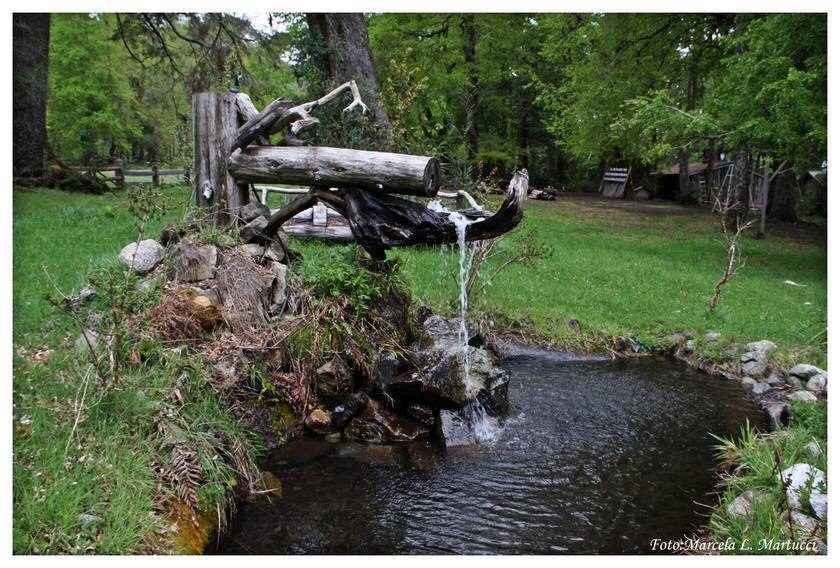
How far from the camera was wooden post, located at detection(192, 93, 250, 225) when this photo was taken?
7434 mm

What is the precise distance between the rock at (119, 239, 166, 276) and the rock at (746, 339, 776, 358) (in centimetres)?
779

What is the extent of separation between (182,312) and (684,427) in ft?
17.7

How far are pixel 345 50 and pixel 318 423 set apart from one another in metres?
11.1

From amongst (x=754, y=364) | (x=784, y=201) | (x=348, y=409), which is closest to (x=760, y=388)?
(x=754, y=364)

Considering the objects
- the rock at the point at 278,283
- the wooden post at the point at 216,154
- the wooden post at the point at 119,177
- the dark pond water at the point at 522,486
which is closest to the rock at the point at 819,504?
the dark pond water at the point at 522,486

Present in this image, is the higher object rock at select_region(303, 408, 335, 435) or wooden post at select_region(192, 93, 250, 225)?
wooden post at select_region(192, 93, 250, 225)

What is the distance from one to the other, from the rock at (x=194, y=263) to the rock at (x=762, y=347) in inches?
284

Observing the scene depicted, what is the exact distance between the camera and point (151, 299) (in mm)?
5473

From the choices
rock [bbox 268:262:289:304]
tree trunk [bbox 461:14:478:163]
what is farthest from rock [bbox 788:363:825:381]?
tree trunk [bbox 461:14:478:163]

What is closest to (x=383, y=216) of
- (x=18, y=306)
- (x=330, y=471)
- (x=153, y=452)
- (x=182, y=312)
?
(x=182, y=312)

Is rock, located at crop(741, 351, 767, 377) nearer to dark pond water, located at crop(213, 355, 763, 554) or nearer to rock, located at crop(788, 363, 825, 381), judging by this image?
rock, located at crop(788, 363, 825, 381)

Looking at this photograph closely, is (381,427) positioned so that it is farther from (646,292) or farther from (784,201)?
(784,201)

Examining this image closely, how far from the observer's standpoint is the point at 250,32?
1522 centimetres

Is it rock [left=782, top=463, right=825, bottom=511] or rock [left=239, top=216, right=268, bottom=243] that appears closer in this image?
rock [left=782, top=463, right=825, bottom=511]
